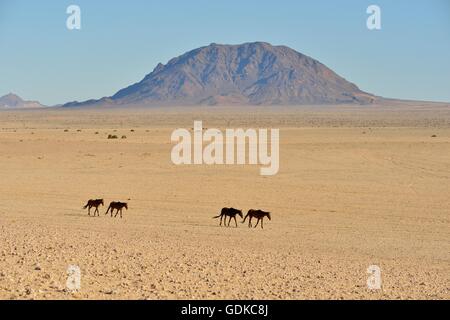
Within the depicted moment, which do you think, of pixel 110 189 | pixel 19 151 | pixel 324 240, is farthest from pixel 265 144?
pixel 324 240

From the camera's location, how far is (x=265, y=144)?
181 ft

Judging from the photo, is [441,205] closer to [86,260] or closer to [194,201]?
[194,201]

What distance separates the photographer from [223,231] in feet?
61.8

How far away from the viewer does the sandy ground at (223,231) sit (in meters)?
11.8

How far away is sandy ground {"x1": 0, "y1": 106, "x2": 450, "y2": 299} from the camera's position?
1176 cm
